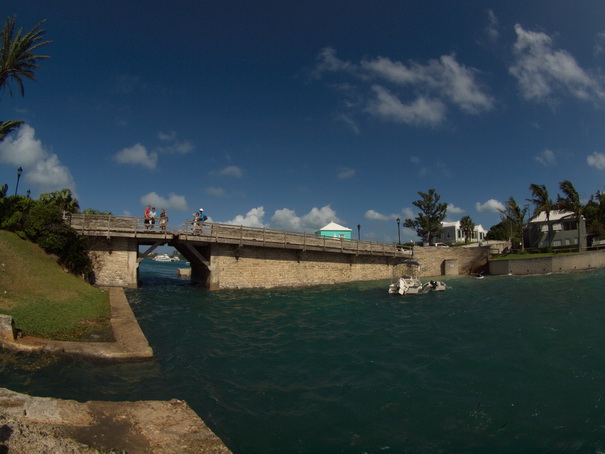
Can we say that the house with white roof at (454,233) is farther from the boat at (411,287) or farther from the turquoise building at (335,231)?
the boat at (411,287)

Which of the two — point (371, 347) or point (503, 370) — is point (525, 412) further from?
point (371, 347)

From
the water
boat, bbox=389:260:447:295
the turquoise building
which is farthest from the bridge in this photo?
the turquoise building

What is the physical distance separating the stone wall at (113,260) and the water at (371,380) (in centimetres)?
998

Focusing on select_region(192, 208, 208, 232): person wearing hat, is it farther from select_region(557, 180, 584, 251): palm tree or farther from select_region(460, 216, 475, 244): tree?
select_region(460, 216, 475, 244): tree

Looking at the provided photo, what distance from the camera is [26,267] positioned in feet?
48.6

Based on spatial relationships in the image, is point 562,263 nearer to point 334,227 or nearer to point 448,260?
point 448,260

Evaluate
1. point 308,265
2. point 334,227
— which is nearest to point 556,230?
point 334,227

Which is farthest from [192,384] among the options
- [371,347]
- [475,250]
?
[475,250]

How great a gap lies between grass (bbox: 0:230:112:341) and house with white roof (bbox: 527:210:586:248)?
55578 mm

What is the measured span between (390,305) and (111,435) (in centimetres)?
1852

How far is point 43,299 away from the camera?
41.3 feet

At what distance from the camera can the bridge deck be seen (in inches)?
918

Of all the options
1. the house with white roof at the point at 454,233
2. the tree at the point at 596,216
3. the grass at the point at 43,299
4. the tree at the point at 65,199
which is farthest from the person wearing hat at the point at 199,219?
the house with white roof at the point at 454,233

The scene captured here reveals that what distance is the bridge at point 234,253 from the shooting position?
23844 mm
